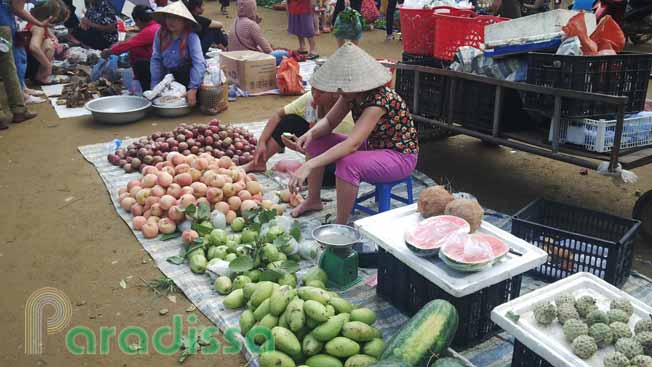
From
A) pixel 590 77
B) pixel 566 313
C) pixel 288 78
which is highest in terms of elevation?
pixel 590 77

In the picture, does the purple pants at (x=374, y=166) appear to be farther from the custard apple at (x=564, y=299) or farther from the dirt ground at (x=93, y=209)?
the custard apple at (x=564, y=299)

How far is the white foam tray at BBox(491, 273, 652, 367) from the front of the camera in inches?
77.1

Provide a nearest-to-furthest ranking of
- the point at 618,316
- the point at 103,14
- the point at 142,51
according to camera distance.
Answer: the point at 618,316 < the point at 142,51 < the point at 103,14

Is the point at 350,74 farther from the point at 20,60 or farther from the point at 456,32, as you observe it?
the point at 20,60

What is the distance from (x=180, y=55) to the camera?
638cm

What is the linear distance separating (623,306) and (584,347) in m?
0.36

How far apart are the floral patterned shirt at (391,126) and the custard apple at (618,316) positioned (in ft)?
5.78

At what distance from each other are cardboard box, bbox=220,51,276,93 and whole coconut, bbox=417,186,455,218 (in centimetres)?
513

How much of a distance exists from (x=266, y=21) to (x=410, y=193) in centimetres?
1182

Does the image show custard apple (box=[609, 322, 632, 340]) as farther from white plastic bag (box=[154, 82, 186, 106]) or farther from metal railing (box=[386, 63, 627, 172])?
white plastic bag (box=[154, 82, 186, 106])

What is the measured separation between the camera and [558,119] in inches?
138

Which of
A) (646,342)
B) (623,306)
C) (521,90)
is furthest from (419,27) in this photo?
(646,342)

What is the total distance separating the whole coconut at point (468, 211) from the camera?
273 centimetres

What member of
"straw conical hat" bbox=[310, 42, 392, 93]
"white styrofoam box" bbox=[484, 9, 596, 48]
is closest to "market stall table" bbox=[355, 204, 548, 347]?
"straw conical hat" bbox=[310, 42, 392, 93]
